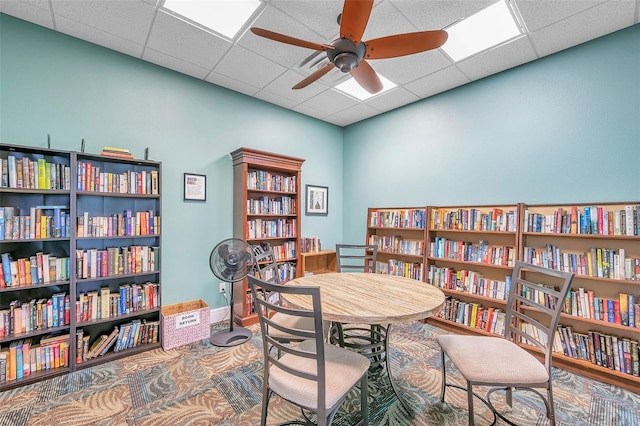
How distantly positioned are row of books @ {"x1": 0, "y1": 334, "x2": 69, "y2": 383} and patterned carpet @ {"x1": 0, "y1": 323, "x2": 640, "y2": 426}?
0.12 metres

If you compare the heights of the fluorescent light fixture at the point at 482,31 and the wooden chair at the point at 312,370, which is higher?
the fluorescent light fixture at the point at 482,31

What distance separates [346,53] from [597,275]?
2680mm

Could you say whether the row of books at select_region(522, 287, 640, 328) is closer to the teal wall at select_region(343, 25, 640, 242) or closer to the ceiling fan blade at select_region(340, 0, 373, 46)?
the teal wall at select_region(343, 25, 640, 242)

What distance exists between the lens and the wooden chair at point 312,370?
1.18 meters

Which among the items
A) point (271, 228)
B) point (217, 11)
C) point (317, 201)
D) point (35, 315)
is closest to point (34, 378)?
point (35, 315)

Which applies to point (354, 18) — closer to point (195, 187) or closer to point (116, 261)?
point (195, 187)

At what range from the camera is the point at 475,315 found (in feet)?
9.20

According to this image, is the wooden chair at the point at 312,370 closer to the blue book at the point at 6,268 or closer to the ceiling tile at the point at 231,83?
the blue book at the point at 6,268

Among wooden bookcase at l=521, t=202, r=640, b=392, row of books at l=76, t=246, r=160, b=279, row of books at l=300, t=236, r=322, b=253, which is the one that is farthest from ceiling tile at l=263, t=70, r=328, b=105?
wooden bookcase at l=521, t=202, r=640, b=392

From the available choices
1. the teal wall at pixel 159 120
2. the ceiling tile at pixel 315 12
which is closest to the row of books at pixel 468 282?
the teal wall at pixel 159 120

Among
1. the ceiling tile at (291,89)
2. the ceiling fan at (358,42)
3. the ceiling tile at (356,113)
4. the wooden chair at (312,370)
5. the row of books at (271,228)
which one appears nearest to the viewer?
the wooden chair at (312,370)

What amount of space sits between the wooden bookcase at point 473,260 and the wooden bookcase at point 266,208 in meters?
1.77

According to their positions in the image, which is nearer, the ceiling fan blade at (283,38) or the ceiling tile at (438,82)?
the ceiling fan blade at (283,38)

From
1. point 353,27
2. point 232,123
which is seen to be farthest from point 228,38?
point 353,27
